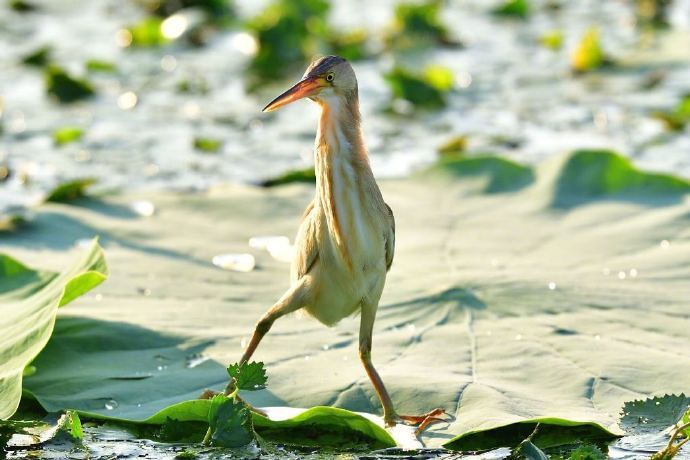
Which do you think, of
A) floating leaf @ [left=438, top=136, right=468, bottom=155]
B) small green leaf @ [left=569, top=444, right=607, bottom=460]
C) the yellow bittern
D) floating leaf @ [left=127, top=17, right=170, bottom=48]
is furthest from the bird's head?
floating leaf @ [left=127, top=17, right=170, bottom=48]

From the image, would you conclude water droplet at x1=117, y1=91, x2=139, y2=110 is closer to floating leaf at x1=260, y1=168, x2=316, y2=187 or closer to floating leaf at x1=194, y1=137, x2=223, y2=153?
floating leaf at x1=194, y1=137, x2=223, y2=153

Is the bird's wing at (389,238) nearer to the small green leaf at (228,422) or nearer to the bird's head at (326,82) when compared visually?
the bird's head at (326,82)

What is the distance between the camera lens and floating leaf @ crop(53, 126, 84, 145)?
6.88m

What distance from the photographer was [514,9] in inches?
376

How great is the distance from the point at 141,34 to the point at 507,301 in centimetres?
521

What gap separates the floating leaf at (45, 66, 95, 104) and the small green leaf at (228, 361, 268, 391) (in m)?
4.62

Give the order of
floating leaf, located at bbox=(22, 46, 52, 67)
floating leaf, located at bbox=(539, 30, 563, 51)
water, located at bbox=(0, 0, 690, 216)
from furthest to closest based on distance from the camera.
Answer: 1. floating leaf, located at bbox=(539, 30, 563, 51)
2. floating leaf, located at bbox=(22, 46, 52, 67)
3. water, located at bbox=(0, 0, 690, 216)

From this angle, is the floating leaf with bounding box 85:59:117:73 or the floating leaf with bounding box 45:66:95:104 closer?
the floating leaf with bounding box 45:66:95:104

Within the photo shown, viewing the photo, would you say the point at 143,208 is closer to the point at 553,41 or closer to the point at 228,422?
the point at 228,422

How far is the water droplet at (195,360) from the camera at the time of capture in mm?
4100

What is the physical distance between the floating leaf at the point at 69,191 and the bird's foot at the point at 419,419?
2114 millimetres

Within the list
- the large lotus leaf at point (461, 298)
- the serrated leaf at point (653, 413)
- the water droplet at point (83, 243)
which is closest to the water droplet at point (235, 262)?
the large lotus leaf at point (461, 298)

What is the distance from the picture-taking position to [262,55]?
8.35 meters

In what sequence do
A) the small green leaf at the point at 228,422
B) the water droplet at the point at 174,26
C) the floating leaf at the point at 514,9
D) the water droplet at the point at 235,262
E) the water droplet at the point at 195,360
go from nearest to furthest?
the small green leaf at the point at 228,422
the water droplet at the point at 195,360
the water droplet at the point at 235,262
the water droplet at the point at 174,26
the floating leaf at the point at 514,9
